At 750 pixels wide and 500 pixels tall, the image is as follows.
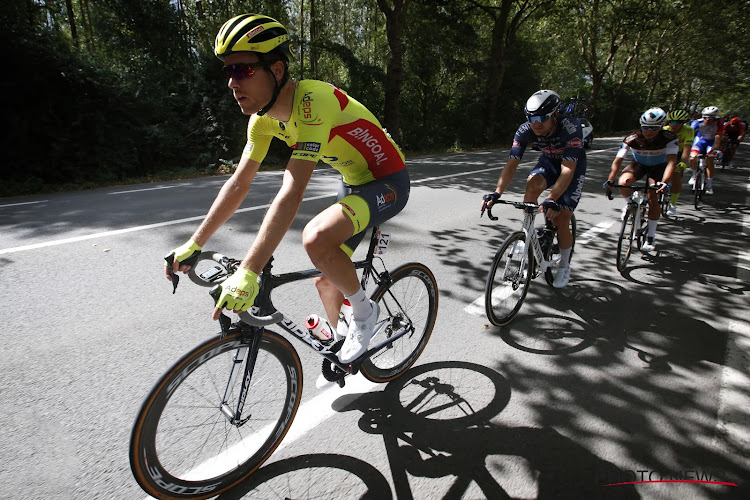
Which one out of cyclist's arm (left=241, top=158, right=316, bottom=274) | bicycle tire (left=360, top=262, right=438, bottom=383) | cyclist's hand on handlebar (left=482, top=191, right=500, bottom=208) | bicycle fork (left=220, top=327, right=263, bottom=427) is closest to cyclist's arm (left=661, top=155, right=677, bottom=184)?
cyclist's hand on handlebar (left=482, top=191, right=500, bottom=208)

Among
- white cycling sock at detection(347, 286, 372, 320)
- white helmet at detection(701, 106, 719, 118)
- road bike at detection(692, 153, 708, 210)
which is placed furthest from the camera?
white helmet at detection(701, 106, 719, 118)

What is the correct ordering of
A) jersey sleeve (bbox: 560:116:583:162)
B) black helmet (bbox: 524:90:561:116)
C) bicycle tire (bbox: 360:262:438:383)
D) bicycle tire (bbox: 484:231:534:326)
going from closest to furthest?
bicycle tire (bbox: 360:262:438:383), bicycle tire (bbox: 484:231:534:326), black helmet (bbox: 524:90:561:116), jersey sleeve (bbox: 560:116:583:162)

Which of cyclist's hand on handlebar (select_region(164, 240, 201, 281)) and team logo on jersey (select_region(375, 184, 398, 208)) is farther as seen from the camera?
team logo on jersey (select_region(375, 184, 398, 208))

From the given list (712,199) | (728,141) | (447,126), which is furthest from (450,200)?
(447,126)

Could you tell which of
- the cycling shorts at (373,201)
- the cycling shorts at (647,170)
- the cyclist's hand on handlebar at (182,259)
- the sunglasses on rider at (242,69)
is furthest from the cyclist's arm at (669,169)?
the cyclist's hand on handlebar at (182,259)

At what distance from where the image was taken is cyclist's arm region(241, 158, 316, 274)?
1783 millimetres

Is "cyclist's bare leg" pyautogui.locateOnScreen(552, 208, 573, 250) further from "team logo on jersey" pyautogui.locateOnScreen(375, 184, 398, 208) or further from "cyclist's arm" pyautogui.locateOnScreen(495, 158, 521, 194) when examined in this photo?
"team logo on jersey" pyautogui.locateOnScreen(375, 184, 398, 208)

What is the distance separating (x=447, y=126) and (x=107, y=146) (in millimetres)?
17614

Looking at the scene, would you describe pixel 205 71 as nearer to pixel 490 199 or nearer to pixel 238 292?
pixel 490 199

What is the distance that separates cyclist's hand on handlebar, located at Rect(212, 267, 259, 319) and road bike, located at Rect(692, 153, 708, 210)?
1005 centimetres

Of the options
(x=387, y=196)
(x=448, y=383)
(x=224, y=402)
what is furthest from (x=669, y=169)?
(x=224, y=402)

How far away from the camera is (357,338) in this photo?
8.16 feet

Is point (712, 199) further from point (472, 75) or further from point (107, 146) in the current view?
point (472, 75)

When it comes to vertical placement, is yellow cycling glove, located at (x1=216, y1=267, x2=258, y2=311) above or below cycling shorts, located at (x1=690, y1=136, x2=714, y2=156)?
below
